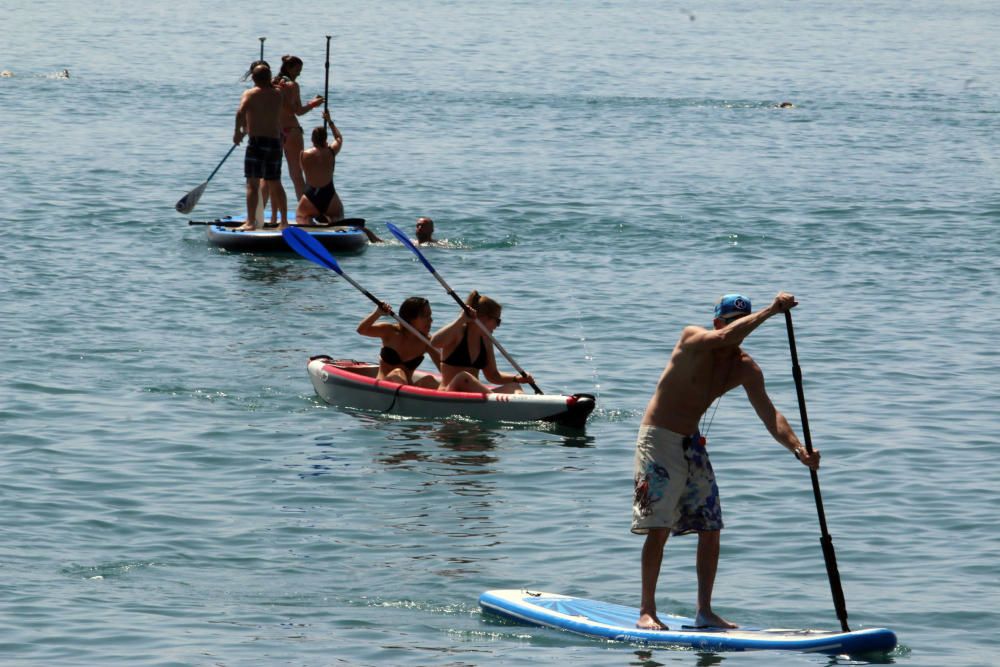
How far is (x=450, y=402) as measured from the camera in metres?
15.1

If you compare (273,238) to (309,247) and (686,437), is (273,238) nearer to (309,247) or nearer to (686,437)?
(309,247)

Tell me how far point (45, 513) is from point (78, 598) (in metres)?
1.91

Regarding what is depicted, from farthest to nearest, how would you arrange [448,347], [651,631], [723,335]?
[448,347], [651,631], [723,335]

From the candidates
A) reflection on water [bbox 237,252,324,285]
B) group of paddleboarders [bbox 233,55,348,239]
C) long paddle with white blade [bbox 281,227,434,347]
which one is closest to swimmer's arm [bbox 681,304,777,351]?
long paddle with white blade [bbox 281,227,434,347]

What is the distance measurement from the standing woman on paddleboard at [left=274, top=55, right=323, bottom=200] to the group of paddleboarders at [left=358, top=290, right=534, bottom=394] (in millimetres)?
7271

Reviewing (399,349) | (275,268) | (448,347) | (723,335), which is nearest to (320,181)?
(275,268)

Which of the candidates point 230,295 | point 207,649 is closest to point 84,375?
point 230,295

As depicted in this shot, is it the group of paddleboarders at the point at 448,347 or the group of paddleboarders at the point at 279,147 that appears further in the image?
the group of paddleboarders at the point at 279,147

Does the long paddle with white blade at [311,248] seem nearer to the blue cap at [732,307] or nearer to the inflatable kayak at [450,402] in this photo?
the inflatable kayak at [450,402]

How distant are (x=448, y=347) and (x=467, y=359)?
19cm

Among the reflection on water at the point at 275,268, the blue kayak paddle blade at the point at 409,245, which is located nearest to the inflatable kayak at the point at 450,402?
the blue kayak paddle blade at the point at 409,245

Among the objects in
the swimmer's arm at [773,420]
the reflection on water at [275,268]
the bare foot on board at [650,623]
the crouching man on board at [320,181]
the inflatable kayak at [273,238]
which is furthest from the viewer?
the inflatable kayak at [273,238]

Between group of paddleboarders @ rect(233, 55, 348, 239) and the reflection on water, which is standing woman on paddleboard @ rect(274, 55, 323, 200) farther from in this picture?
the reflection on water

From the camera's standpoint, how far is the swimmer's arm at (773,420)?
932cm
